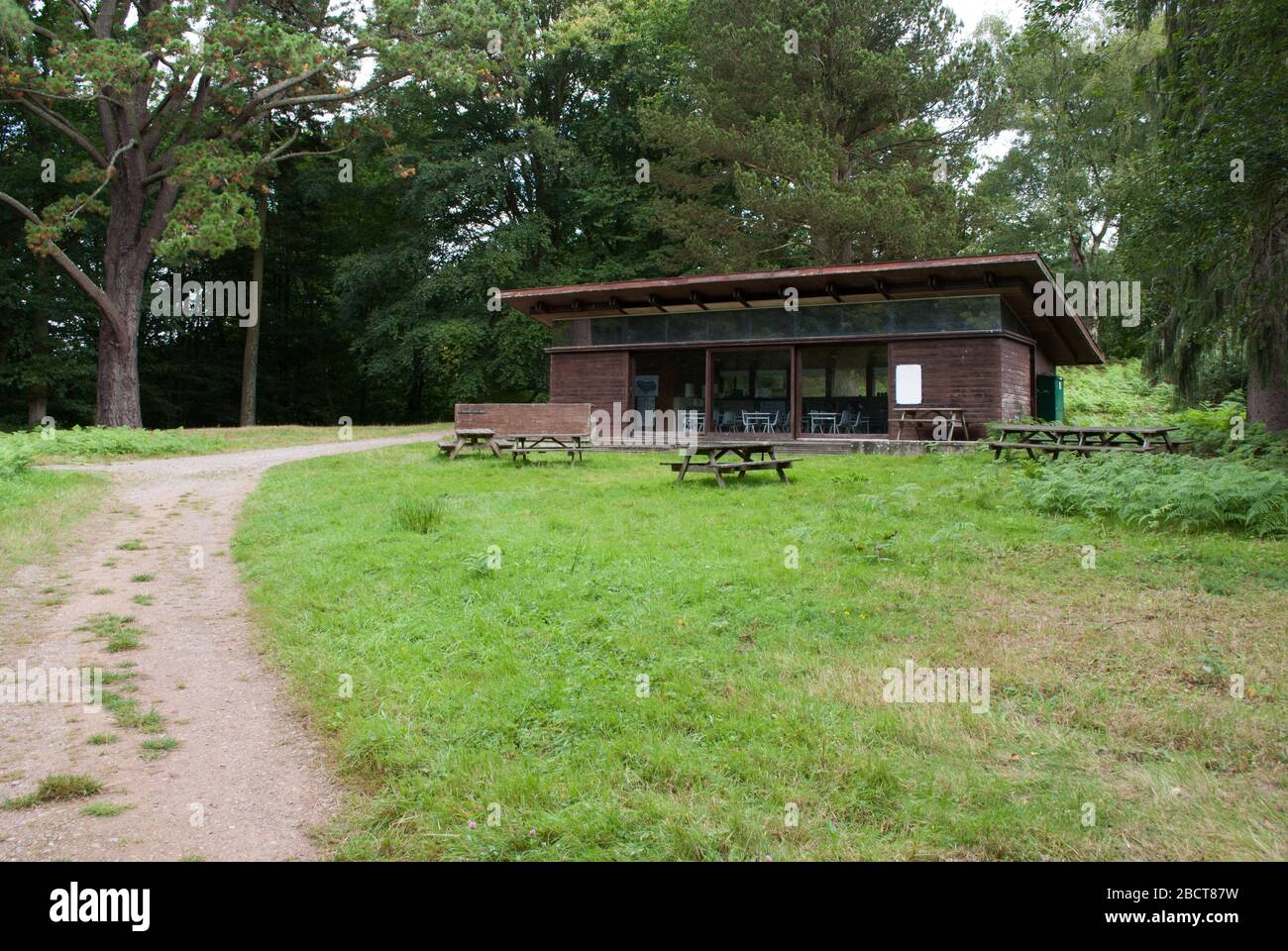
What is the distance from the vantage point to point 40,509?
1066 cm

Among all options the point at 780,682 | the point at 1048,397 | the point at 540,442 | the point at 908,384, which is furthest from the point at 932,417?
the point at 780,682

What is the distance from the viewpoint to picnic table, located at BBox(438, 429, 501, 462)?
659 inches

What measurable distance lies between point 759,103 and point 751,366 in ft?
30.3

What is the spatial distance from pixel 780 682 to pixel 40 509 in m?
10.2

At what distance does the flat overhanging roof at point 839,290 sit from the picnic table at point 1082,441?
12.9 ft

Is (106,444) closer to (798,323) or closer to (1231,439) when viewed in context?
(798,323)

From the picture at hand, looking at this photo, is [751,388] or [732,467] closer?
[732,467]

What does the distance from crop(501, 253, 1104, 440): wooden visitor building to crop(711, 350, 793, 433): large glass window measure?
0.04 meters

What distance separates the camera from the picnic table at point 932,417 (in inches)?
742

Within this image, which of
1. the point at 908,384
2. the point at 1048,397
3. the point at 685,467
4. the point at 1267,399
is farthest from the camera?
the point at 1048,397

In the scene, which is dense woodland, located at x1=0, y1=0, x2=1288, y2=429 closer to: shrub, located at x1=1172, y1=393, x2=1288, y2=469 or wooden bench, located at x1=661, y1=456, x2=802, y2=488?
shrub, located at x1=1172, y1=393, x2=1288, y2=469

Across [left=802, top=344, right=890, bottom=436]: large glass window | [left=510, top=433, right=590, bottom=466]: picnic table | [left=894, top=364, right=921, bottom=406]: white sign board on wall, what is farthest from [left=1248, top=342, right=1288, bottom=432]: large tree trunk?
[left=510, top=433, right=590, bottom=466]: picnic table

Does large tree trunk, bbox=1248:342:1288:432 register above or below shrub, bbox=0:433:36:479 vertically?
above

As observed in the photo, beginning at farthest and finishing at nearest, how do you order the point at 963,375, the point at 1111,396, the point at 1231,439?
1. the point at 1111,396
2. the point at 963,375
3. the point at 1231,439
